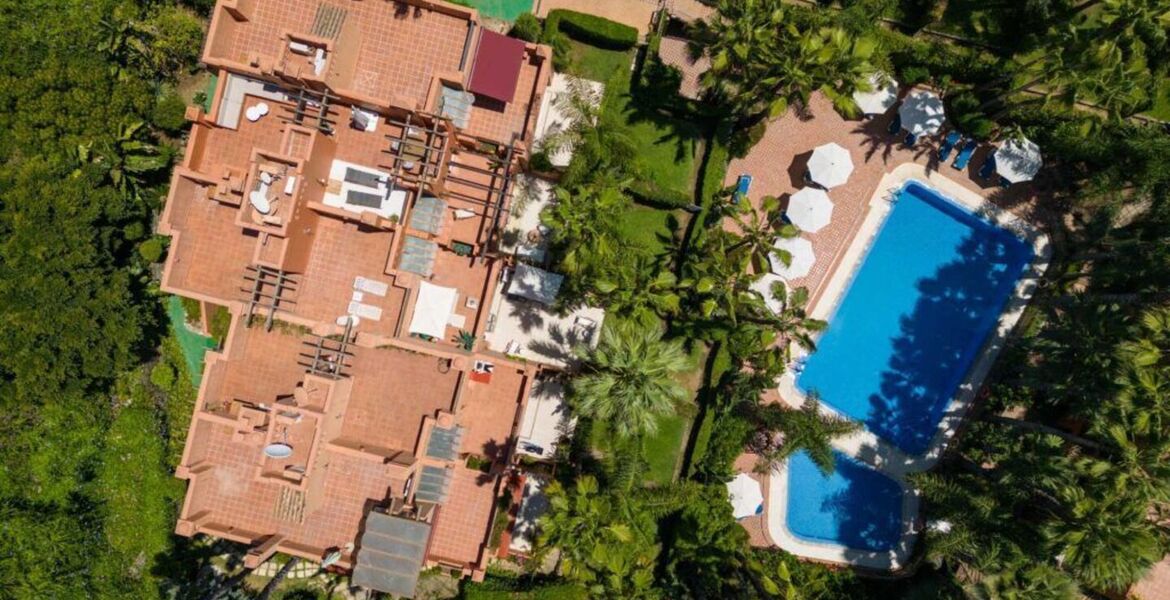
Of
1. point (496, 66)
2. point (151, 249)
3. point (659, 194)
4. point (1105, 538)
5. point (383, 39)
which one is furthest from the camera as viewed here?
point (659, 194)

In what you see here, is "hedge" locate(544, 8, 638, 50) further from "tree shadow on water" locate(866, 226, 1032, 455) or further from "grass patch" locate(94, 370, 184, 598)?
"grass patch" locate(94, 370, 184, 598)

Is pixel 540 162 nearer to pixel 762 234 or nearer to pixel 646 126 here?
pixel 646 126

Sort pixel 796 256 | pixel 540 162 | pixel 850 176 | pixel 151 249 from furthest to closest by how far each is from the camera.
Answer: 1. pixel 850 176
2. pixel 796 256
3. pixel 540 162
4. pixel 151 249

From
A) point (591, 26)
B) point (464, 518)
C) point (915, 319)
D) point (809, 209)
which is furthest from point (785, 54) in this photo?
point (464, 518)

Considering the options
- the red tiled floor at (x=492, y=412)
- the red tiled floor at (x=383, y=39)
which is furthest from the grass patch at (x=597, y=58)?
the red tiled floor at (x=492, y=412)

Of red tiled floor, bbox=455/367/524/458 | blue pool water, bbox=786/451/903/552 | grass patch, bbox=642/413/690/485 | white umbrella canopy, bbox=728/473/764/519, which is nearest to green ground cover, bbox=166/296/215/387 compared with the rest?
red tiled floor, bbox=455/367/524/458

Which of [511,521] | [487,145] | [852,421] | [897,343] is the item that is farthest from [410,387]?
[897,343]

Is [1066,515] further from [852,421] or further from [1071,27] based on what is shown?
[1071,27]
